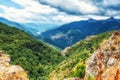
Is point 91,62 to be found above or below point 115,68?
below

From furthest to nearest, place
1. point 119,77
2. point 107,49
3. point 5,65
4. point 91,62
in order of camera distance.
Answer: point 91,62, point 107,49, point 5,65, point 119,77

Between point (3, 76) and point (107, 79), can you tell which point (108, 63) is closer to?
point (107, 79)

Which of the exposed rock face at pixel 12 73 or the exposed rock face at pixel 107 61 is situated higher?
the exposed rock face at pixel 107 61

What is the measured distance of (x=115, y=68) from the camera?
38562 millimetres

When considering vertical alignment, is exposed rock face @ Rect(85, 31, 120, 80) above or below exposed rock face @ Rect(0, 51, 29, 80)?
above

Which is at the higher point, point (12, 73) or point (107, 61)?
point (107, 61)

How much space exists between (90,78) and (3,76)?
60.8ft

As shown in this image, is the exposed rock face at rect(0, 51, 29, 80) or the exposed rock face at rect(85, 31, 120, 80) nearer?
the exposed rock face at rect(85, 31, 120, 80)

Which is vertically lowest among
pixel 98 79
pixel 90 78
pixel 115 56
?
pixel 90 78

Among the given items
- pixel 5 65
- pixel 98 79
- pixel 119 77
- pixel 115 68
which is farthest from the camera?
pixel 5 65

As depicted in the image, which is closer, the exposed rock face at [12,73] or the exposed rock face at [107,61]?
the exposed rock face at [107,61]

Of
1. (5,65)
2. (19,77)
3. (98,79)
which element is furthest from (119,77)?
(5,65)

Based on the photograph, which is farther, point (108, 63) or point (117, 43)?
point (117, 43)

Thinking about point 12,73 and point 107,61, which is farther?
point 107,61
